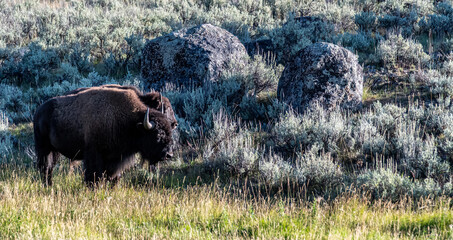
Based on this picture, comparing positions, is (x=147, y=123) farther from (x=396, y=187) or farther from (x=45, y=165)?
(x=396, y=187)

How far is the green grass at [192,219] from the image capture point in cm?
447

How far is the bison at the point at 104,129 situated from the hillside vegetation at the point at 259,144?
412 millimetres

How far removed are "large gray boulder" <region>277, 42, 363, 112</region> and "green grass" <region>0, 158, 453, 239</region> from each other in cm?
335

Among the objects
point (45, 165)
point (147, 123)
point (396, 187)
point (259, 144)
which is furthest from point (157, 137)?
point (396, 187)

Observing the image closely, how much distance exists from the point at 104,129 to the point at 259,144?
3023 mm

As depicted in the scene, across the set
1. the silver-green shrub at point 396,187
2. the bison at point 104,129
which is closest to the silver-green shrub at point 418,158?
the silver-green shrub at point 396,187

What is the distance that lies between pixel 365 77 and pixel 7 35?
1065 centimetres

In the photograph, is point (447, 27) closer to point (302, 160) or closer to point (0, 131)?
point (302, 160)

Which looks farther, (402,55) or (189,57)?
(402,55)

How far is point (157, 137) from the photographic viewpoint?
5.94m

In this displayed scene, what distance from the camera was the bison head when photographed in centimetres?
595

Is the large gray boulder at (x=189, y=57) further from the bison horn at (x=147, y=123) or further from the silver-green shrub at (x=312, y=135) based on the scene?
the bison horn at (x=147, y=123)

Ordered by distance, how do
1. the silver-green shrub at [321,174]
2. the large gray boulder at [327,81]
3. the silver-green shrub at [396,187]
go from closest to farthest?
1. the silver-green shrub at [396,187]
2. the silver-green shrub at [321,174]
3. the large gray boulder at [327,81]

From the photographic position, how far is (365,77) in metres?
10.3
